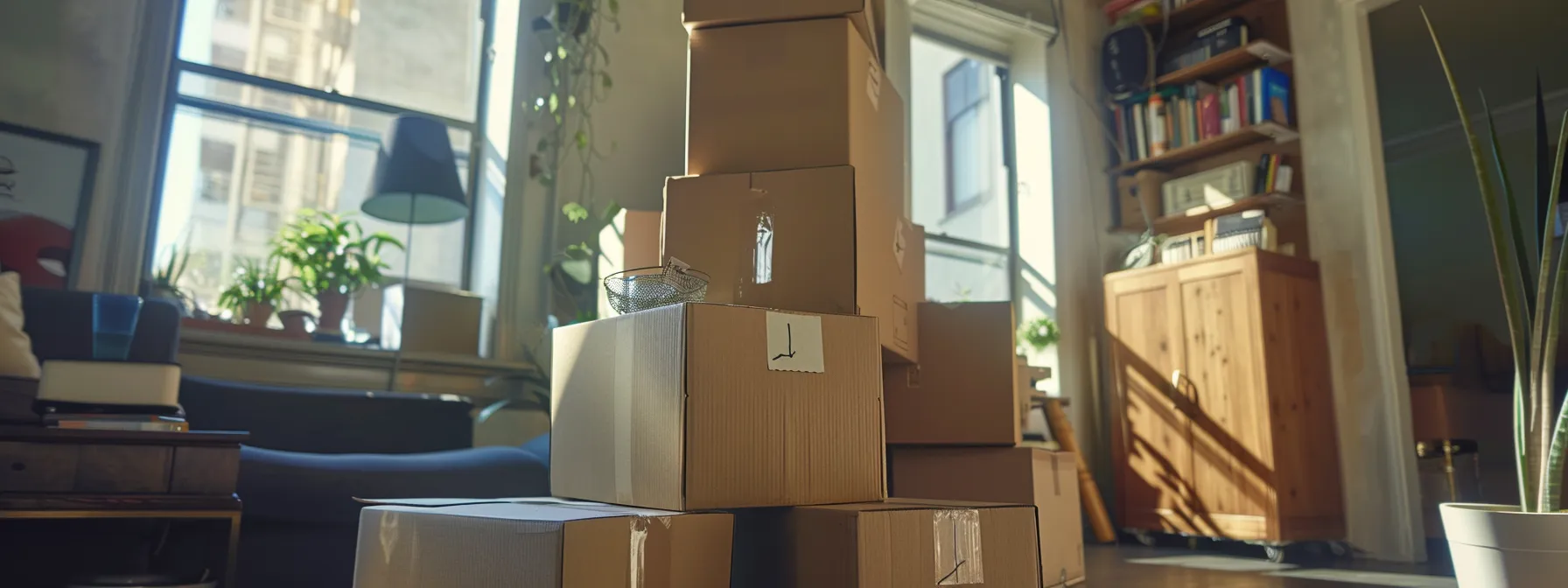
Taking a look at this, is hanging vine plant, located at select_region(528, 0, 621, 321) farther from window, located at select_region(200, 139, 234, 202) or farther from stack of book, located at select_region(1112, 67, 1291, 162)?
stack of book, located at select_region(1112, 67, 1291, 162)

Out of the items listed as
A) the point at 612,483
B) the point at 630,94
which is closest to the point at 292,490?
the point at 612,483

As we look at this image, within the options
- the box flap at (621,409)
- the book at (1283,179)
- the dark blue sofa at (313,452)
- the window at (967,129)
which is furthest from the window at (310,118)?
the book at (1283,179)

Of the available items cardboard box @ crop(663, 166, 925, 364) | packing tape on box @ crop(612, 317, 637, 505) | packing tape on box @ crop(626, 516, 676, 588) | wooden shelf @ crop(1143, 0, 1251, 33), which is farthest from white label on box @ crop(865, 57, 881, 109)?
wooden shelf @ crop(1143, 0, 1251, 33)

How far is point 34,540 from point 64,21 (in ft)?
4.87

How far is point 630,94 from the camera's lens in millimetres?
3439

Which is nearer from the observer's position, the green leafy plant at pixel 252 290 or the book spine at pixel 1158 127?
the green leafy plant at pixel 252 290

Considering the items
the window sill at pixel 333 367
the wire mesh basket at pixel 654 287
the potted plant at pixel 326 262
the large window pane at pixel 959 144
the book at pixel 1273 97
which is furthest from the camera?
the large window pane at pixel 959 144

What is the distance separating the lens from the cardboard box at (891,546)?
120cm

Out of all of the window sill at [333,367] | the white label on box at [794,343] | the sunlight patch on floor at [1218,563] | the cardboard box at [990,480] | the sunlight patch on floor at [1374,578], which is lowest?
the sunlight patch on floor at [1218,563]

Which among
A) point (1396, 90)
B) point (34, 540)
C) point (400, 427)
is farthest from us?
point (1396, 90)

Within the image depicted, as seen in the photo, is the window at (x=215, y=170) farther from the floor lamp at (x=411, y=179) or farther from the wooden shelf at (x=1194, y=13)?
the wooden shelf at (x=1194, y=13)

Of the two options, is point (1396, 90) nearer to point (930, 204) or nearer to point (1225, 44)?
point (1225, 44)

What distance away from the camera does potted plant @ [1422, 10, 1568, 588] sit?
1655mm

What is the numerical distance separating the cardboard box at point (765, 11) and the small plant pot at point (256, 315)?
5.66ft
